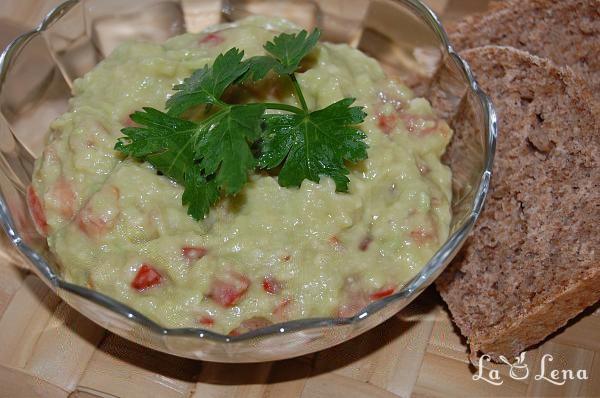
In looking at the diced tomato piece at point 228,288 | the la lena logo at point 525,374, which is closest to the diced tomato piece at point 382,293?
the diced tomato piece at point 228,288

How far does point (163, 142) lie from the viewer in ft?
9.26

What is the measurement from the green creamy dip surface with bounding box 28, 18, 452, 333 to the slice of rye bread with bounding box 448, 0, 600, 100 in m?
0.73

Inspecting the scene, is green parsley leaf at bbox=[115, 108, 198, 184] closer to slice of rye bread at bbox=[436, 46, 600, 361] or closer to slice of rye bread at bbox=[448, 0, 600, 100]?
slice of rye bread at bbox=[436, 46, 600, 361]

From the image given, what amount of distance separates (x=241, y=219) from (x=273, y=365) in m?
0.66

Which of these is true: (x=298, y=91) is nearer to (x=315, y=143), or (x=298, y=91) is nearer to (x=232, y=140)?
(x=315, y=143)

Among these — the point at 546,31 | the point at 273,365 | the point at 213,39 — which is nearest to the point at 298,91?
the point at 213,39

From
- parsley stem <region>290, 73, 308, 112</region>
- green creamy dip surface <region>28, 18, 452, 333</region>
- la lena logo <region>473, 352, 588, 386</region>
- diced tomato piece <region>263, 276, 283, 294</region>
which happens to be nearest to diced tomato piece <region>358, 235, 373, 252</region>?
green creamy dip surface <region>28, 18, 452, 333</region>

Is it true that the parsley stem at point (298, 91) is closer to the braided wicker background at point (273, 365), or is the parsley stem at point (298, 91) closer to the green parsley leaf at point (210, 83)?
the green parsley leaf at point (210, 83)

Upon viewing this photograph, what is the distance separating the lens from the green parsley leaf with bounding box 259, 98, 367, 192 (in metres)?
2.82

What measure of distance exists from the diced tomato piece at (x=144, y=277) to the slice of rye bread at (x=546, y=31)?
1818 millimetres

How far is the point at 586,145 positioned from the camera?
3209 mm

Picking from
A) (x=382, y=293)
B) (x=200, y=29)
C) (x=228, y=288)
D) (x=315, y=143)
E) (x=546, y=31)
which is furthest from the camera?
(x=200, y=29)

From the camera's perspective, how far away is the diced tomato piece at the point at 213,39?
3.17 meters

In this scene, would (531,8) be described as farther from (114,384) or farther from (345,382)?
(114,384)
